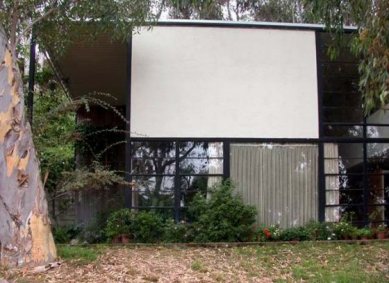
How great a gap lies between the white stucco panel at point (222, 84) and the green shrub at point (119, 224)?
5.89 ft

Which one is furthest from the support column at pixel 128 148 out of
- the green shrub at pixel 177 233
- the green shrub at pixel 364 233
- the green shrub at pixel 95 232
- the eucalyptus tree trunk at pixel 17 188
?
the green shrub at pixel 364 233

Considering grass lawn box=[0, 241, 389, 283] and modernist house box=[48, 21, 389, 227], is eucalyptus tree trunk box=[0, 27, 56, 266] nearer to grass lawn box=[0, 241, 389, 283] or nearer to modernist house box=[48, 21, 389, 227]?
grass lawn box=[0, 241, 389, 283]

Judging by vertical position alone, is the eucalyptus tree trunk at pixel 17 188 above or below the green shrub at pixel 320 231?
above

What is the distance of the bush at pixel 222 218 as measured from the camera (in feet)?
39.0

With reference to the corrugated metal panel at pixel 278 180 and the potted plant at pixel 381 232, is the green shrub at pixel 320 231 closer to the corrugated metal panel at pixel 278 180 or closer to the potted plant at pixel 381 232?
the corrugated metal panel at pixel 278 180

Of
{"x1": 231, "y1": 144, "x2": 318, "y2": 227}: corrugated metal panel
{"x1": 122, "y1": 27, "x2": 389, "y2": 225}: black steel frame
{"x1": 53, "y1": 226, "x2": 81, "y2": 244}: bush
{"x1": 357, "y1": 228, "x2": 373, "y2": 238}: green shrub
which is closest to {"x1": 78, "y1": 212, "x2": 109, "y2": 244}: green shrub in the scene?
{"x1": 53, "y1": 226, "x2": 81, "y2": 244}: bush

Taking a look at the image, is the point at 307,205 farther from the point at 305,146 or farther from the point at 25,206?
the point at 25,206

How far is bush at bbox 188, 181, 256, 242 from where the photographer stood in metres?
11.9

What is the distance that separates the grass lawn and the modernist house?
1529 mm

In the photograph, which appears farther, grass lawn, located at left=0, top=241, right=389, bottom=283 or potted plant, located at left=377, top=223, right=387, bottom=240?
potted plant, located at left=377, top=223, right=387, bottom=240

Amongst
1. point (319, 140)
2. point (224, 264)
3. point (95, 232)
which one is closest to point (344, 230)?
point (319, 140)

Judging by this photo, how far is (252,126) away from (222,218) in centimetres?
225

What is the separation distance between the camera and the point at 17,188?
837 cm

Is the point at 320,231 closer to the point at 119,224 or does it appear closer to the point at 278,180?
the point at 278,180
